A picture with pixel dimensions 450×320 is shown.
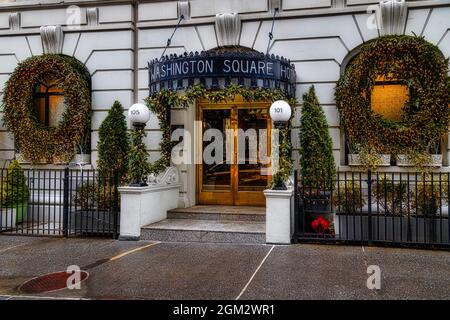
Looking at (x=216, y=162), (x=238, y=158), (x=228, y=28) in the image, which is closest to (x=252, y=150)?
(x=238, y=158)

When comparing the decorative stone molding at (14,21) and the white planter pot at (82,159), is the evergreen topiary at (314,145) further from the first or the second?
the decorative stone molding at (14,21)

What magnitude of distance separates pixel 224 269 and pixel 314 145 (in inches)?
180

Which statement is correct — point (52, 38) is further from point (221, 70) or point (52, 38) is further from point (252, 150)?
point (252, 150)

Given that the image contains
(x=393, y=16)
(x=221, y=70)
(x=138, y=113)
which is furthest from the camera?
(x=393, y=16)

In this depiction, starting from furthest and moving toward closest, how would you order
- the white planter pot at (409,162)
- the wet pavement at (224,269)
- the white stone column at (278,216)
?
the white planter pot at (409,162) < the white stone column at (278,216) < the wet pavement at (224,269)

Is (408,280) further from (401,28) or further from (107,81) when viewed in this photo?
(107,81)

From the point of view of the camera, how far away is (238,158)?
12.0 meters

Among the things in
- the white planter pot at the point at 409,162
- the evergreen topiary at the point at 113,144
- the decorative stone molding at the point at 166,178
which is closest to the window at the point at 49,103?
the evergreen topiary at the point at 113,144

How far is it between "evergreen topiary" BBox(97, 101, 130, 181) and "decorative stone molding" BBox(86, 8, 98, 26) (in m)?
2.64

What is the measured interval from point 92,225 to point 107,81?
446 centimetres

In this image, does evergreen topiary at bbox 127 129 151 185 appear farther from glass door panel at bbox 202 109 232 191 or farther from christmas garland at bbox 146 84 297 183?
glass door panel at bbox 202 109 232 191

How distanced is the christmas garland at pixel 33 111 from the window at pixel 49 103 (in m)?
0.32

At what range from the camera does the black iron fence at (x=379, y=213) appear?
8.54 m

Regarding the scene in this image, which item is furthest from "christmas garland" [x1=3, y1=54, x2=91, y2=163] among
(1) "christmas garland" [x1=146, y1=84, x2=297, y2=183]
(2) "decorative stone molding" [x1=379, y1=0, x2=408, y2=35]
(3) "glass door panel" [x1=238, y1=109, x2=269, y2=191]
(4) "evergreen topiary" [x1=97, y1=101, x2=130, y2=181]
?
(2) "decorative stone molding" [x1=379, y1=0, x2=408, y2=35]
